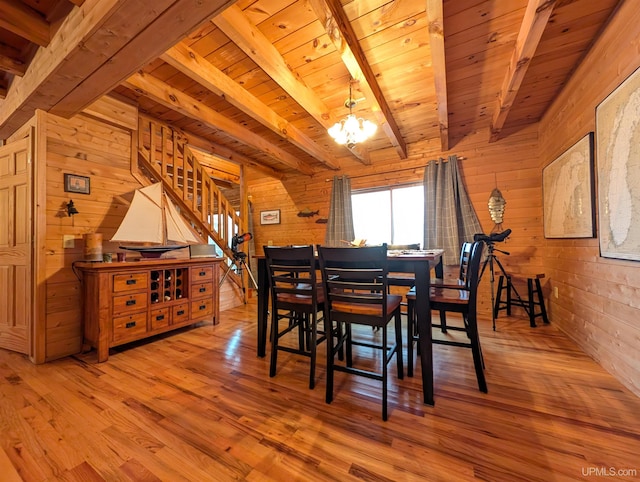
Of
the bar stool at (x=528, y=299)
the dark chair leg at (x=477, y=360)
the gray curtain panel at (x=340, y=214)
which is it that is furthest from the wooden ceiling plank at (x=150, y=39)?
the bar stool at (x=528, y=299)

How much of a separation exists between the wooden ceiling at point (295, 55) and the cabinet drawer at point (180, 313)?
2047mm

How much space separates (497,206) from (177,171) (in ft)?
14.3

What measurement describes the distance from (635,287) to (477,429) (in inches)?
53.5

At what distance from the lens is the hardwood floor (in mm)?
1152

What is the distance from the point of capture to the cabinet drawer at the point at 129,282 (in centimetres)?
233

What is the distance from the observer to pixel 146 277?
8.35 feet

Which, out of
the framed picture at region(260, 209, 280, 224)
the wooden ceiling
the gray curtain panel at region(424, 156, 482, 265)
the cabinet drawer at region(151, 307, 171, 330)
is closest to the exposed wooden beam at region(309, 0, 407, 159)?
the wooden ceiling

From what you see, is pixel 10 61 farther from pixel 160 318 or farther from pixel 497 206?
pixel 497 206

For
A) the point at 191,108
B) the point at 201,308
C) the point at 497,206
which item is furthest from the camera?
the point at 497,206

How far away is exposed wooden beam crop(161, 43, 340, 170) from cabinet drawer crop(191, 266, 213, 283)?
6.03ft

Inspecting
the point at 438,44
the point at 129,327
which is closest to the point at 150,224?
the point at 129,327

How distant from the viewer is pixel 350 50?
1.80 meters

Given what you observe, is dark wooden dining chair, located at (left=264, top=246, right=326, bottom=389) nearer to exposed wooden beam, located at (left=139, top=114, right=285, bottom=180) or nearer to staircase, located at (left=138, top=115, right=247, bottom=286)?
staircase, located at (left=138, top=115, right=247, bottom=286)

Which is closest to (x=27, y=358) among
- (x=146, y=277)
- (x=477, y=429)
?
(x=146, y=277)
